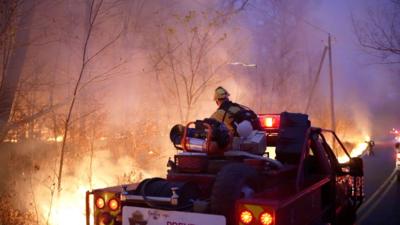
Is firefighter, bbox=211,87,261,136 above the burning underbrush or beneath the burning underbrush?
above

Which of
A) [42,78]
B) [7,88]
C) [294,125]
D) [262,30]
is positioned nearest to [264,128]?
[294,125]

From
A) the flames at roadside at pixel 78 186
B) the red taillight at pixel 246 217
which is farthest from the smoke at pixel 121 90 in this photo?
the red taillight at pixel 246 217

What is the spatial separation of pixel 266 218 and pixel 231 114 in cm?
184

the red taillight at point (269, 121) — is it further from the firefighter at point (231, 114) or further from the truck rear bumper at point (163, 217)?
the truck rear bumper at point (163, 217)

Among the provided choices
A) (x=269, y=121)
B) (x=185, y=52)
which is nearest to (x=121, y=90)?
(x=185, y=52)

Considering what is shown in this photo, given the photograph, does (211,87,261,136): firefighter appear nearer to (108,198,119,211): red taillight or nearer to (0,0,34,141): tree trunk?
(108,198,119,211): red taillight

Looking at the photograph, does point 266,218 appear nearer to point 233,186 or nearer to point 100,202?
point 233,186

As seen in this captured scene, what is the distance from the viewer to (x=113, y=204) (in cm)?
412

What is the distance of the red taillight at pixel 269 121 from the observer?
539cm

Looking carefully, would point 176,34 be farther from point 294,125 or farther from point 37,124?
point 294,125

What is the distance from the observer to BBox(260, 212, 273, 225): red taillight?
3.28m

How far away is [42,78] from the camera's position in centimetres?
859

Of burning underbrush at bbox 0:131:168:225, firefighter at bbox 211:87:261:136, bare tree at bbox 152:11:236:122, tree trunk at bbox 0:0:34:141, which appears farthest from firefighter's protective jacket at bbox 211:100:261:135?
bare tree at bbox 152:11:236:122

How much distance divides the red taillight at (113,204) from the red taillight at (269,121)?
2135mm
